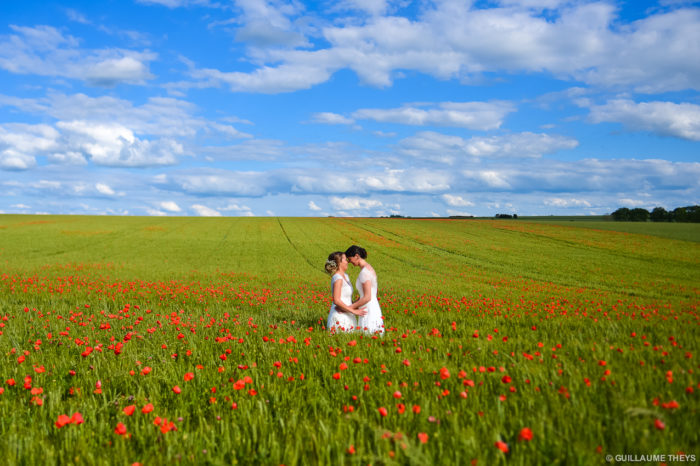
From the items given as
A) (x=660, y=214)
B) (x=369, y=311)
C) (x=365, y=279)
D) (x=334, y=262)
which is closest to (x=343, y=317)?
(x=369, y=311)

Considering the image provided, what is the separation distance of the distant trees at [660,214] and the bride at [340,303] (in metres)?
122

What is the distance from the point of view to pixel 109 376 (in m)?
4.92

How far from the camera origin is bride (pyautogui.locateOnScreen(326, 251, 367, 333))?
768cm

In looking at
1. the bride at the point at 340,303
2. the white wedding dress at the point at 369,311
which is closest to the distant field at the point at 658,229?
the white wedding dress at the point at 369,311

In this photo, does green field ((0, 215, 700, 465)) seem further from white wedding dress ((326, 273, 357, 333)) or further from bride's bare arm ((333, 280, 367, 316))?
bride's bare arm ((333, 280, 367, 316))

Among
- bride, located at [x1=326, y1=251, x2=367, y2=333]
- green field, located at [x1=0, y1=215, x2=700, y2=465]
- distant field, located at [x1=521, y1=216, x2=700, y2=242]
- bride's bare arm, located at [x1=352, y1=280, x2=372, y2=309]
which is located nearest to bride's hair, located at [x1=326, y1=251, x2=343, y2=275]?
bride, located at [x1=326, y1=251, x2=367, y2=333]

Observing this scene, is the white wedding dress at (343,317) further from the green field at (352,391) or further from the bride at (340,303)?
the green field at (352,391)

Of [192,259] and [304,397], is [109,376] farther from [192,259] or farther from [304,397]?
[192,259]

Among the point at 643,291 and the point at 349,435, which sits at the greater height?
the point at 349,435

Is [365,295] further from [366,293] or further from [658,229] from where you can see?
[658,229]

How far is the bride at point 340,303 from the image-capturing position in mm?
7680

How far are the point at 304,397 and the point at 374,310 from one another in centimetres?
396

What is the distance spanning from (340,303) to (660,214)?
12991 centimetres

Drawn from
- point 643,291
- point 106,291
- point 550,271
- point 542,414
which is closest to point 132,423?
point 542,414
